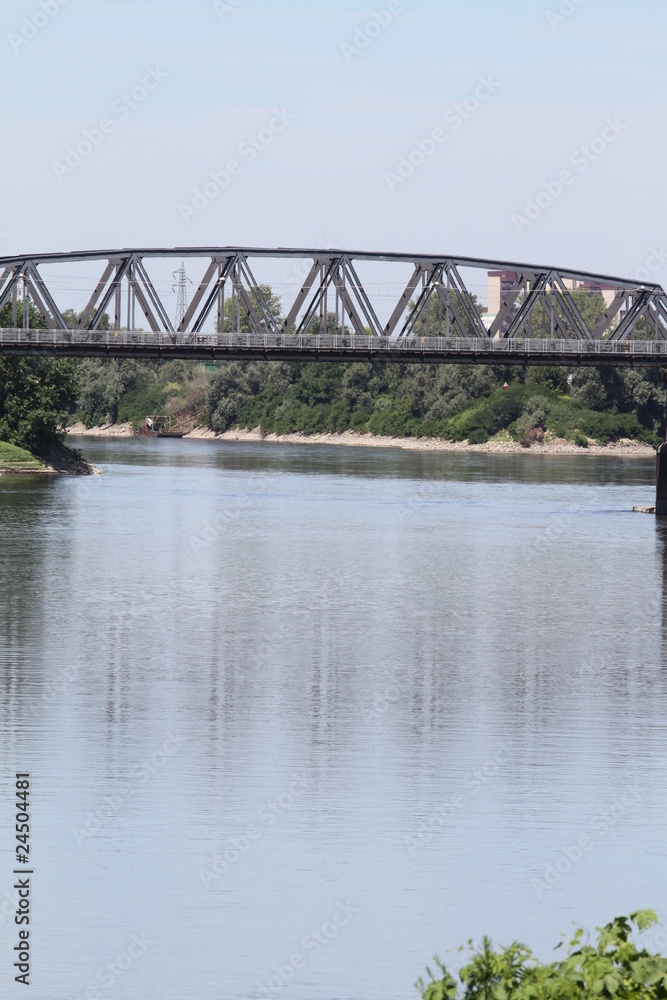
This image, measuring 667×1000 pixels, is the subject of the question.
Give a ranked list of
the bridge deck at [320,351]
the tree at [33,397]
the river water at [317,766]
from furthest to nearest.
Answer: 1. the tree at [33,397]
2. the bridge deck at [320,351]
3. the river water at [317,766]

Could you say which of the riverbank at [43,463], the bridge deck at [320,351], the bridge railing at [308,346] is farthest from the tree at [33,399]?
the bridge deck at [320,351]

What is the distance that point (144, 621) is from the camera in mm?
34469

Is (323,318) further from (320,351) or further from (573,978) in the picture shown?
(573,978)

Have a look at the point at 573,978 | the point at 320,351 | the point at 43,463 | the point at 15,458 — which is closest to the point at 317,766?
the point at 573,978

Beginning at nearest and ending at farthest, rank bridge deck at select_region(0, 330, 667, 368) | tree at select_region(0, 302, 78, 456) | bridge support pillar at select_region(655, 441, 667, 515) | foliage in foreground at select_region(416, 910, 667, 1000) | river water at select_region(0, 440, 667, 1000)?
foliage in foreground at select_region(416, 910, 667, 1000) → river water at select_region(0, 440, 667, 1000) → bridge support pillar at select_region(655, 441, 667, 515) → bridge deck at select_region(0, 330, 667, 368) → tree at select_region(0, 302, 78, 456)

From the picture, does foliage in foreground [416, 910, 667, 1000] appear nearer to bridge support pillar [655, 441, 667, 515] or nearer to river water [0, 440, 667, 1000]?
river water [0, 440, 667, 1000]

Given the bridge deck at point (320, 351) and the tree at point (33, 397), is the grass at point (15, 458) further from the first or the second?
the bridge deck at point (320, 351)

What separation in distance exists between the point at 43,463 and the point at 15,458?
11.0ft

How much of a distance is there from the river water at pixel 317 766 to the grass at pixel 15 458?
182 ft

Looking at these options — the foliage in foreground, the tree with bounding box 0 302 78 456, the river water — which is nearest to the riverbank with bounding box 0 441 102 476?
the tree with bounding box 0 302 78 456

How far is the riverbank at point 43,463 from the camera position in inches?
4023

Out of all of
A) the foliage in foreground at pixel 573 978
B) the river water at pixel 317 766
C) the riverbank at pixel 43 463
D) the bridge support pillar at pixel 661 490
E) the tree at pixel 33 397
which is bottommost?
the river water at pixel 317 766

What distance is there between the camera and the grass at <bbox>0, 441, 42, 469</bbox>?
101812 millimetres

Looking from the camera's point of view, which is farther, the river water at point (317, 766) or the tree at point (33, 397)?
the tree at point (33, 397)
